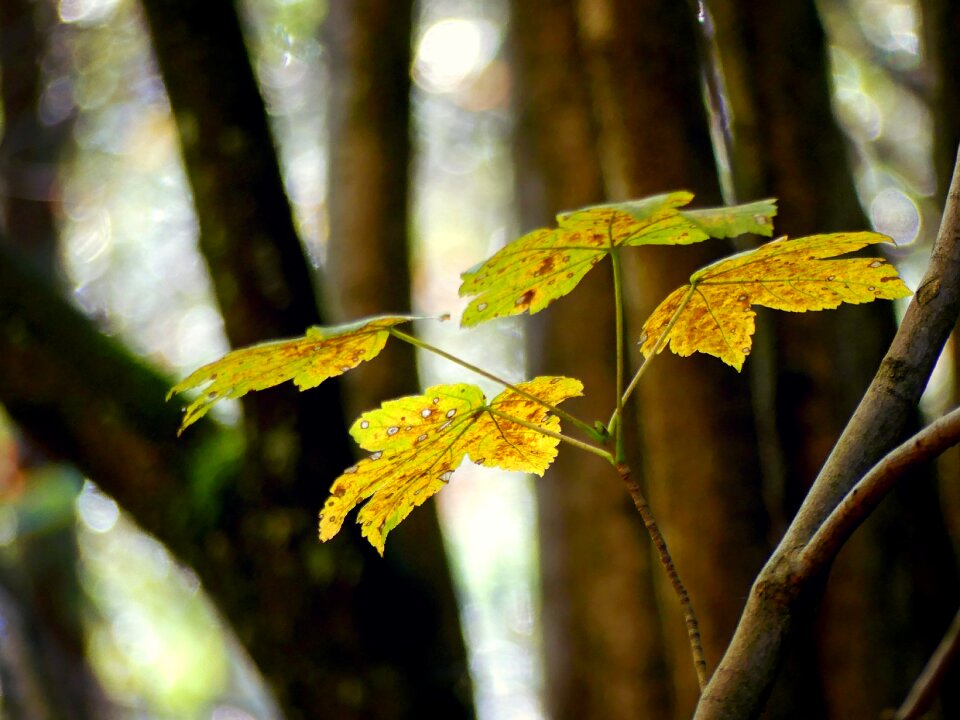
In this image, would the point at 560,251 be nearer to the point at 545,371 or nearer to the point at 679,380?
the point at 679,380

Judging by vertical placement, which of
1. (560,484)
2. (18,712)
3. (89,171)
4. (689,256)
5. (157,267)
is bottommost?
(18,712)

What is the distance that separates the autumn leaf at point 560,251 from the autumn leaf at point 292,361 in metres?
0.06

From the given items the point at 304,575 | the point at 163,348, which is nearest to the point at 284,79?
the point at 163,348

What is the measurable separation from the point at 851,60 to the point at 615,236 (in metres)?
4.69

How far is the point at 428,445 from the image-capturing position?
0.55 meters

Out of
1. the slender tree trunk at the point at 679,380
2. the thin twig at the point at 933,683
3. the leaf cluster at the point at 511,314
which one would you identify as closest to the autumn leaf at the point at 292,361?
the leaf cluster at the point at 511,314

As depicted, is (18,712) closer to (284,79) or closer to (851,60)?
(284,79)

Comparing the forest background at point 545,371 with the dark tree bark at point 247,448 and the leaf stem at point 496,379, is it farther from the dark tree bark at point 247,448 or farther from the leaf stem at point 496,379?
the leaf stem at point 496,379

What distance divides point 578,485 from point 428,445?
142cm

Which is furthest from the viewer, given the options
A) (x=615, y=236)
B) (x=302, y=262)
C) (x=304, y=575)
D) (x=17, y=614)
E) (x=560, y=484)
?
(x=17, y=614)

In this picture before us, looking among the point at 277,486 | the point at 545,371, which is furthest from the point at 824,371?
the point at 277,486

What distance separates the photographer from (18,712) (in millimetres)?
2803

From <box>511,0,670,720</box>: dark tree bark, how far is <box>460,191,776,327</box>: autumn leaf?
134 cm

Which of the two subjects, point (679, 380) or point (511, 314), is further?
point (679, 380)
